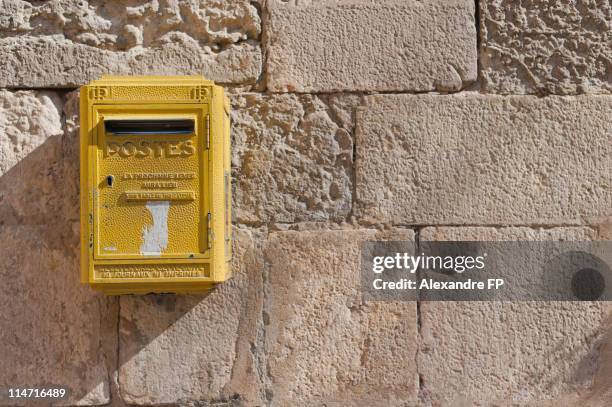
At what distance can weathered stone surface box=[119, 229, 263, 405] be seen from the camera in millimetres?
3004

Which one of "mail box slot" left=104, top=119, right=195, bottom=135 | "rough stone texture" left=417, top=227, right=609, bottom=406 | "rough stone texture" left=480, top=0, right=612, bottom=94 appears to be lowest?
"rough stone texture" left=417, top=227, right=609, bottom=406

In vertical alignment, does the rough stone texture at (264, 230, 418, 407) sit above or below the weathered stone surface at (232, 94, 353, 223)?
below

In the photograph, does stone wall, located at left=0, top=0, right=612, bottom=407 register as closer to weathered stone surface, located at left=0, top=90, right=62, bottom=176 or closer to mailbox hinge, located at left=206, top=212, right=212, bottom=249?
weathered stone surface, located at left=0, top=90, right=62, bottom=176

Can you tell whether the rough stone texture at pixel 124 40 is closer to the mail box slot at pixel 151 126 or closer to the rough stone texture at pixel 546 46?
the mail box slot at pixel 151 126

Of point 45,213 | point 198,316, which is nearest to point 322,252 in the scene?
point 198,316

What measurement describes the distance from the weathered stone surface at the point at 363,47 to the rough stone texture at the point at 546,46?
0.18 meters

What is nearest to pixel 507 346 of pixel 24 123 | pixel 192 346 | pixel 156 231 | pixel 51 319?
pixel 192 346

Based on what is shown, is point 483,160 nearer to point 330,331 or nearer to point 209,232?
point 330,331

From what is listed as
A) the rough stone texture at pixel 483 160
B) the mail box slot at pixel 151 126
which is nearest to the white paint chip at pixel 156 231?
the mail box slot at pixel 151 126

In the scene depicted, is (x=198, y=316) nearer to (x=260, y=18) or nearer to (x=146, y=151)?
(x=146, y=151)

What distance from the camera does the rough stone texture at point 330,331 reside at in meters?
3.03

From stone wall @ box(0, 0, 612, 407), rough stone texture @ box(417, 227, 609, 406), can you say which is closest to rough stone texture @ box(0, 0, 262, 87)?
A: stone wall @ box(0, 0, 612, 407)

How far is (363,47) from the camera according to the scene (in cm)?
307

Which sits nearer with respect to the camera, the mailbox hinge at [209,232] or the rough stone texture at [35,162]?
the mailbox hinge at [209,232]
